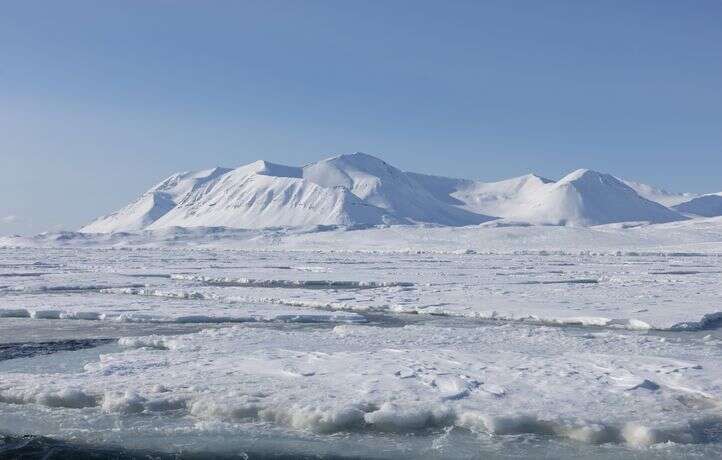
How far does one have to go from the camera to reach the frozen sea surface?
8031 millimetres

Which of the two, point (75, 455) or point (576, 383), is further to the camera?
point (576, 383)

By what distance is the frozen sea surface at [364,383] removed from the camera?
26.3 ft

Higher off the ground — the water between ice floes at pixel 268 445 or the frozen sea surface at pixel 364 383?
the frozen sea surface at pixel 364 383

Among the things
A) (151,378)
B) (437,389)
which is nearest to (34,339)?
(151,378)

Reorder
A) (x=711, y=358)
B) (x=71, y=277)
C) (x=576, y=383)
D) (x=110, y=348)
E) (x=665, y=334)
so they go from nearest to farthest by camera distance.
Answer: (x=576, y=383) < (x=711, y=358) < (x=110, y=348) < (x=665, y=334) < (x=71, y=277)

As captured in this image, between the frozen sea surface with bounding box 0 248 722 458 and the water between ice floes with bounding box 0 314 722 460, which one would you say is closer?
the water between ice floes with bounding box 0 314 722 460

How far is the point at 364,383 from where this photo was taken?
10.2 meters

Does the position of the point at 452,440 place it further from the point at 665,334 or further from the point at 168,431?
the point at 665,334

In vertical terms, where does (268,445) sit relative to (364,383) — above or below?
below

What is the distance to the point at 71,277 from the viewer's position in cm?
3584

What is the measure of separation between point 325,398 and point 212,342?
4.95 m

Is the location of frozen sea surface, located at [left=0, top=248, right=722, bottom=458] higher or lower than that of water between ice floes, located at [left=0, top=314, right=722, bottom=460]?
higher

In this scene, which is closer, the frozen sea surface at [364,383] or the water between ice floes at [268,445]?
the water between ice floes at [268,445]

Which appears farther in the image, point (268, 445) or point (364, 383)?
point (364, 383)
